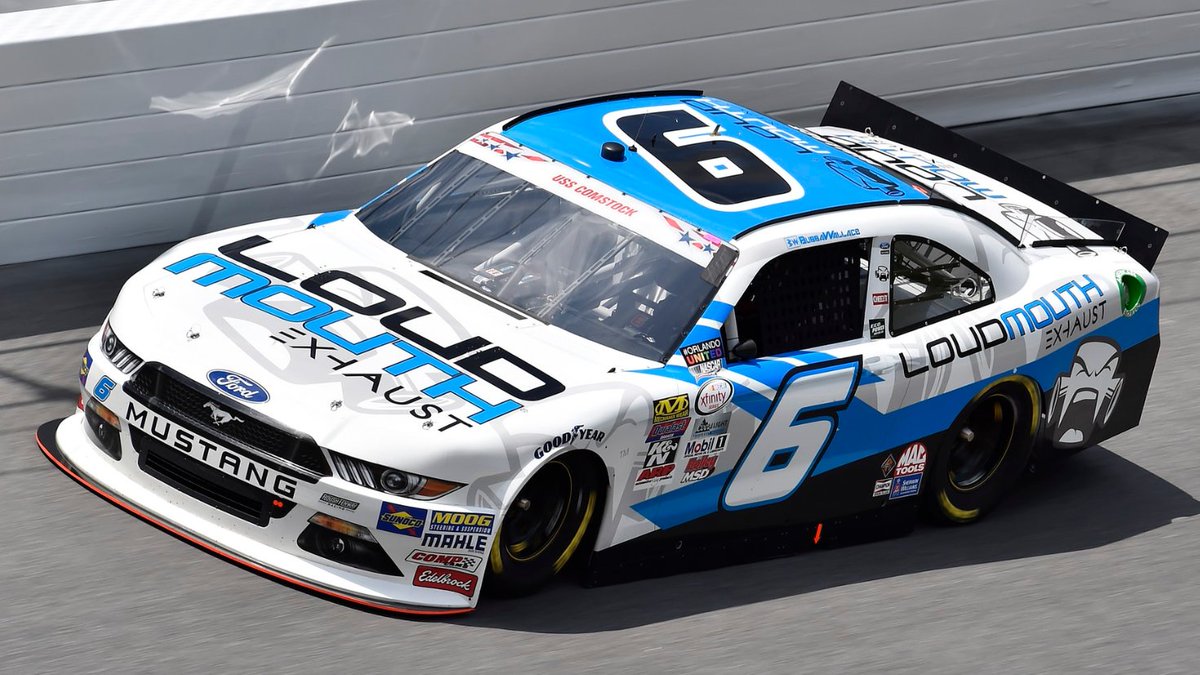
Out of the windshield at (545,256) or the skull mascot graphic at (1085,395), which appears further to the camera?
the skull mascot graphic at (1085,395)

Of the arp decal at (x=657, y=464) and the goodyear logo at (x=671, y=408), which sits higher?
the goodyear logo at (x=671, y=408)

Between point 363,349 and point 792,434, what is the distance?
5.25 feet

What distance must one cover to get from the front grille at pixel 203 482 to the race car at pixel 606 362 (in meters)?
0.01

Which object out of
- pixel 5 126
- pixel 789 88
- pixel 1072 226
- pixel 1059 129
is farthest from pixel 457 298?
pixel 1059 129

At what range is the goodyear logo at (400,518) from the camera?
505 centimetres

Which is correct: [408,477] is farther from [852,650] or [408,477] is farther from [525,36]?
[525,36]

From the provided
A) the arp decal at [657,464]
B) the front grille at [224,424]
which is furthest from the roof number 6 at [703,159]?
the front grille at [224,424]

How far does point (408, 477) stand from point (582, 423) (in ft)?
2.01

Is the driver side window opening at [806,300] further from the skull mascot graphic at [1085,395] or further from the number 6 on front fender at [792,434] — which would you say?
the skull mascot graphic at [1085,395]

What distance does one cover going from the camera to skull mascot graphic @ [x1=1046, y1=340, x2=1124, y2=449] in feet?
22.4

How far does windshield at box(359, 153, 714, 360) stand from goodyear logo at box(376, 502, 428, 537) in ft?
3.37

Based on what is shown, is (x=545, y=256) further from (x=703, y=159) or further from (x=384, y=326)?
(x=703, y=159)

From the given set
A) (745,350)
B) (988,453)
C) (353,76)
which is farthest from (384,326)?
(353,76)

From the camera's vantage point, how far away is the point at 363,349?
549cm
